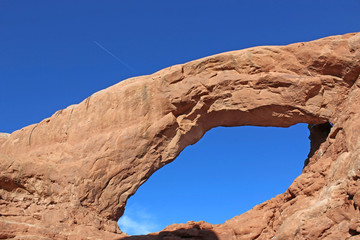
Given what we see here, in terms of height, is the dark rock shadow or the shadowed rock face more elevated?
the shadowed rock face

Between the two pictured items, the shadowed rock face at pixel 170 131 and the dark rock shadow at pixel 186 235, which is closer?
the shadowed rock face at pixel 170 131

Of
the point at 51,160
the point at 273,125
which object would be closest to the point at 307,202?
the point at 273,125

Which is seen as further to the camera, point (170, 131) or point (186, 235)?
point (186, 235)

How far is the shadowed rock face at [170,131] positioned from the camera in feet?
42.1

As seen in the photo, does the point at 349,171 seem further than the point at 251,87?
No

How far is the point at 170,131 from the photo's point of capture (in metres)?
14.5

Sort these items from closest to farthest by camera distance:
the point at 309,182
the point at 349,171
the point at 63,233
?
the point at 349,171 < the point at 63,233 < the point at 309,182

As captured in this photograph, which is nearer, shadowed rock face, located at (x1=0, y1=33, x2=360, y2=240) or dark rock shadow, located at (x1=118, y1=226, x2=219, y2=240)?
shadowed rock face, located at (x1=0, y1=33, x2=360, y2=240)

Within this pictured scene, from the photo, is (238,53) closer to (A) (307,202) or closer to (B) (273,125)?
(B) (273,125)

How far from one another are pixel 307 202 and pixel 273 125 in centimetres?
383

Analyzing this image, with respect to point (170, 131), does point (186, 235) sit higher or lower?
lower

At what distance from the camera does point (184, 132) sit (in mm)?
14664

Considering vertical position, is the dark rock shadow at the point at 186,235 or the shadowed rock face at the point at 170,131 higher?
the shadowed rock face at the point at 170,131

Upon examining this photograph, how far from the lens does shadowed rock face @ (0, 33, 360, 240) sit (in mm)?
12844
